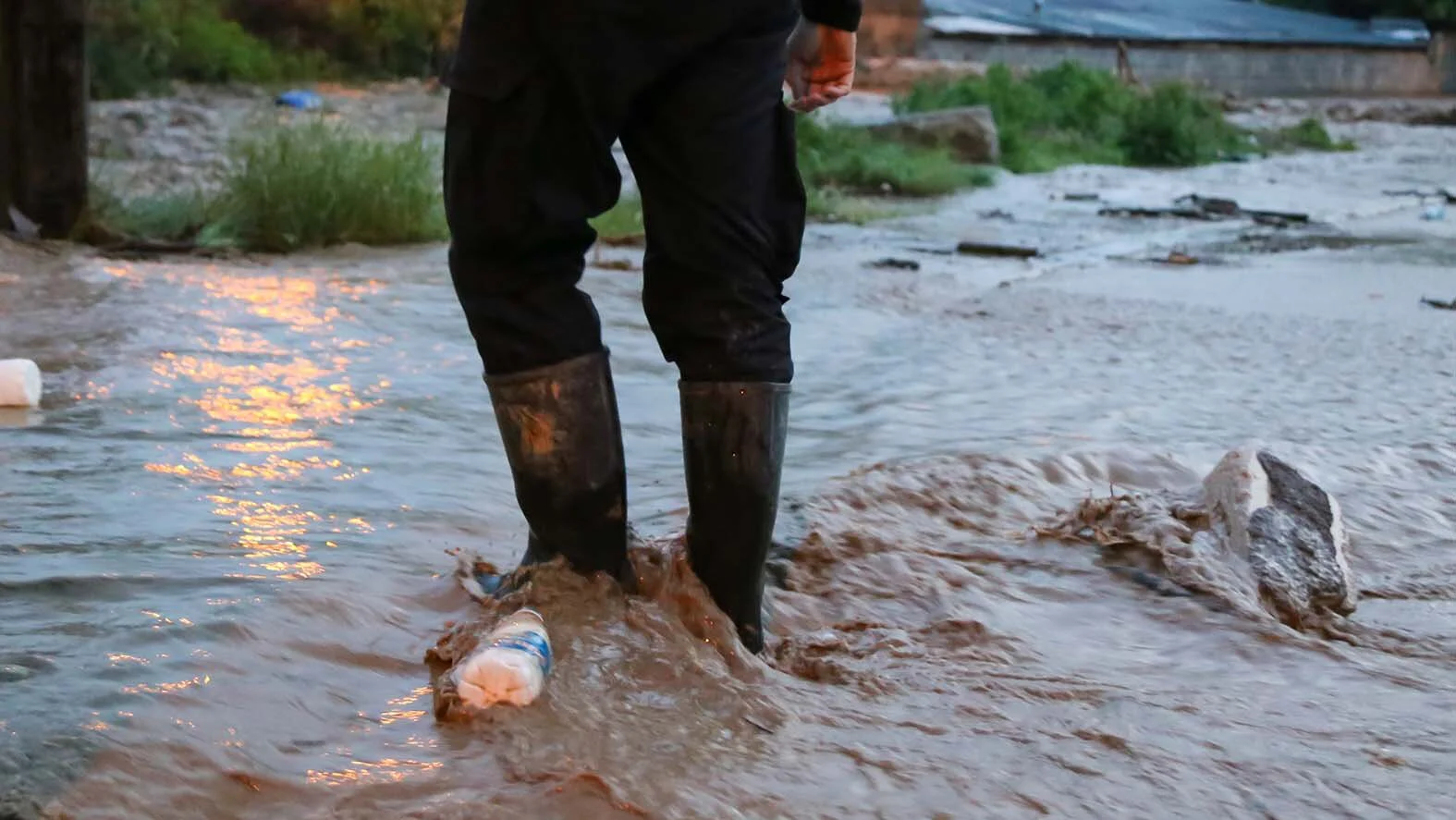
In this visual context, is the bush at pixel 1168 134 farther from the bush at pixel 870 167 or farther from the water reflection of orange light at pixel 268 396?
the water reflection of orange light at pixel 268 396

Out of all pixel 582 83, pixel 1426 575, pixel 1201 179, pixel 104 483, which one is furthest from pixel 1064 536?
pixel 1201 179

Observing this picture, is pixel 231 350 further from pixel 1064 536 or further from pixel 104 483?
pixel 1064 536

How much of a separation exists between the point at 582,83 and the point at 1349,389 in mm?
3355

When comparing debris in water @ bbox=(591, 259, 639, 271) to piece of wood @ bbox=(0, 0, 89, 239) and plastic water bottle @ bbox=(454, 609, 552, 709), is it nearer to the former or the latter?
piece of wood @ bbox=(0, 0, 89, 239)

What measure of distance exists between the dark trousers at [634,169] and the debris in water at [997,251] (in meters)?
6.31

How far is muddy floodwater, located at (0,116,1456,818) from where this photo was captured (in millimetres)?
1888

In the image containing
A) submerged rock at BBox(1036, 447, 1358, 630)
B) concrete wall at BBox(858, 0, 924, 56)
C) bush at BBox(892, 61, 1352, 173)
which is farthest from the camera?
concrete wall at BBox(858, 0, 924, 56)

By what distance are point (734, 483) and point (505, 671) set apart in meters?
0.45

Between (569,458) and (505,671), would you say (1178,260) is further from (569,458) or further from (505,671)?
(505,671)

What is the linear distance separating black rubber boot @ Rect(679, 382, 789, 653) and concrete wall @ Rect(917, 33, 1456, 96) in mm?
25256

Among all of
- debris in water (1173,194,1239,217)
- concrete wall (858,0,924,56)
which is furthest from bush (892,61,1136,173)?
concrete wall (858,0,924,56)

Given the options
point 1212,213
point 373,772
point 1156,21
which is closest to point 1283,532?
point 373,772

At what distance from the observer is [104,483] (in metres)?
3.10

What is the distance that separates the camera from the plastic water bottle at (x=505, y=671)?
1986 millimetres
